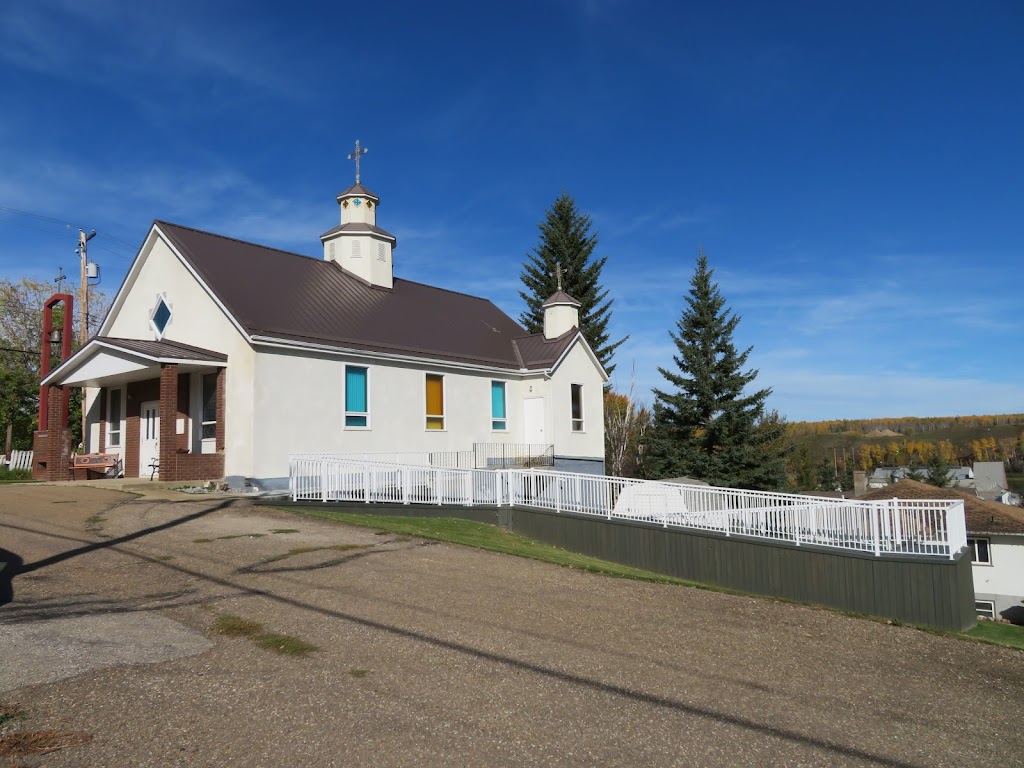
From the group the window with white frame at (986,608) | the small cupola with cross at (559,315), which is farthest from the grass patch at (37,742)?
the window with white frame at (986,608)

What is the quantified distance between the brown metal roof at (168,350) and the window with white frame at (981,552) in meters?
31.3

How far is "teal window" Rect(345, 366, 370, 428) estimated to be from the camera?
2158 cm

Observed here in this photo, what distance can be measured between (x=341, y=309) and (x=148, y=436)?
21.6ft

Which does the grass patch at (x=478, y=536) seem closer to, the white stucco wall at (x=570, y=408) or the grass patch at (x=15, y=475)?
the white stucco wall at (x=570, y=408)

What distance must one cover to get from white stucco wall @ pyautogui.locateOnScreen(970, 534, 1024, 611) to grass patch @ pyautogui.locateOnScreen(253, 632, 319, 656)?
33.9 m

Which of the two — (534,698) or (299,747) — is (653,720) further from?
(299,747)

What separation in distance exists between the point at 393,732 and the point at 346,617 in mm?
2868

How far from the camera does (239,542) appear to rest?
1192cm

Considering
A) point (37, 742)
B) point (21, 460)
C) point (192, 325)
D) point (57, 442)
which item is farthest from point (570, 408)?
point (37, 742)

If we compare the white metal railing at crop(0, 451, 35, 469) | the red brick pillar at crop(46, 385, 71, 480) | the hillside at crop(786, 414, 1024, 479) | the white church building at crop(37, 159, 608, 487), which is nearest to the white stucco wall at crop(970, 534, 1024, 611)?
the white church building at crop(37, 159, 608, 487)

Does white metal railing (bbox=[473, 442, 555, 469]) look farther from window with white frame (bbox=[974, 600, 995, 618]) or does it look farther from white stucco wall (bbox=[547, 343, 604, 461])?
window with white frame (bbox=[974, 600, 995, 618])

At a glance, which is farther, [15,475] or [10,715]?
[15,475]

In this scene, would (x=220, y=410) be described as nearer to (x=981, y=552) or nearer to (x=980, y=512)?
(x=981, y=552)

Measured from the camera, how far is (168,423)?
18688mm
